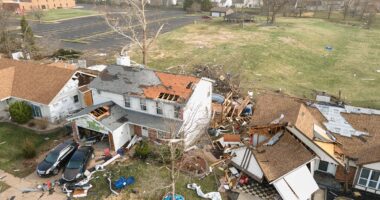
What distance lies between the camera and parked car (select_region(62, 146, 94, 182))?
2100 centimetres

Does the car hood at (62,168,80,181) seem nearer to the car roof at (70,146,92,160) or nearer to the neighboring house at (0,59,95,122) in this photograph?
the car roof at (70,146,92,160)

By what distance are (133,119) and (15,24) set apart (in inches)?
2650

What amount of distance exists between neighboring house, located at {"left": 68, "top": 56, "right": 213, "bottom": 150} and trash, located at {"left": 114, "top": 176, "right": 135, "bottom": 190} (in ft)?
13.1

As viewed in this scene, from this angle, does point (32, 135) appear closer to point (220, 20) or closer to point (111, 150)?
point (111, 150)

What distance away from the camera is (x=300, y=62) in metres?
50.8

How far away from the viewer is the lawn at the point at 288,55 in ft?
134

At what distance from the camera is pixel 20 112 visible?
2791 cm

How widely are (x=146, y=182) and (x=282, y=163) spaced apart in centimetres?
992

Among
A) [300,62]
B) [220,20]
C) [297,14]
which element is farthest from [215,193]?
[297,14]

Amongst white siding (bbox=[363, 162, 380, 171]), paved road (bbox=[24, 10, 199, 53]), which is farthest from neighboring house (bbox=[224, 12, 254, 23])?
white siding (bbox=[363, 162, 380, 171])

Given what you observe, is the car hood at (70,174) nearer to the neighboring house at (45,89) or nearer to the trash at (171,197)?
the trash at (171,197)

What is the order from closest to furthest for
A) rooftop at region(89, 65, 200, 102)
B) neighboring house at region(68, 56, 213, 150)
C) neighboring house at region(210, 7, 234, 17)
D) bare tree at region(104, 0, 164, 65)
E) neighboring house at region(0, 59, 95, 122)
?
neighboring house at region(68, 56, 213, 150), rooftop at region(89, 65, 200, 102), neighboring house at region(0, 59, 95, 122), bare tree at region(104, 0, 164, 65), neighboring house at region(210, 7, 234, 17)

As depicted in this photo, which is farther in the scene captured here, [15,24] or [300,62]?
[15,24]

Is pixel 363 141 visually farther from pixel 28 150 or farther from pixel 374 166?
pixel 28 150
